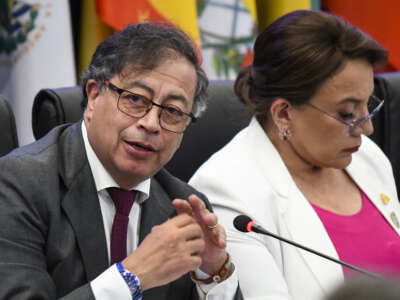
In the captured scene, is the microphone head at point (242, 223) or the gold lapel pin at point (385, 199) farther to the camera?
the gold lapel pin at point (385, 199)

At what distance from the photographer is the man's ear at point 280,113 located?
6.15ft

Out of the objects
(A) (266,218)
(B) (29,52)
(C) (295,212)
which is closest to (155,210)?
(A) (266,218)

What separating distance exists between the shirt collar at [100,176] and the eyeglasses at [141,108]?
11 cm

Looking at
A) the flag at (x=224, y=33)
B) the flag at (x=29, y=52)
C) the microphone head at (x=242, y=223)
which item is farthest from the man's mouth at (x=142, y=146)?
the flag at (x=224, y=33)

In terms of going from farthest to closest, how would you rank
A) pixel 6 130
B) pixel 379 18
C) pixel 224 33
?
pixel 379 18, pixel 224 33, pixel 6 130

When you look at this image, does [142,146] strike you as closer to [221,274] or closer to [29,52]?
[221,274]

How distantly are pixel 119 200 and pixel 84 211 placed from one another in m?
0.10

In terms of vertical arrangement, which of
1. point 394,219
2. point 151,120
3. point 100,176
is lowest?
point 394,219

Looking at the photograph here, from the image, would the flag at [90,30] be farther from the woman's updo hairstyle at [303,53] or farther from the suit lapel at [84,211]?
the suit lapel at [84,211]

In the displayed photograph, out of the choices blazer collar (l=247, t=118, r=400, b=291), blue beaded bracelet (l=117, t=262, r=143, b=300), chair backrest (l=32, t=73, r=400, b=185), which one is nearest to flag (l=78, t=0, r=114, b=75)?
chair backrest (l=32, t=73, r=400, b=185)

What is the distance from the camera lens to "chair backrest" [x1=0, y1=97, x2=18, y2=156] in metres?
1.62

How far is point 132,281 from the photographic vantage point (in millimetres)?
1234

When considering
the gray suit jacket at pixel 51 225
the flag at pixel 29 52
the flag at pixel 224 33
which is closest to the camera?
the gray suit jacket at pixel 51 225

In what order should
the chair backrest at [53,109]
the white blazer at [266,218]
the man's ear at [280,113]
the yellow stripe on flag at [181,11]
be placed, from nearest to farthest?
the white blazer at [266,218] → the chair backrest at [53,109] → the man's ear at [280,113] → the yellow stripe on flag at [181,11]
